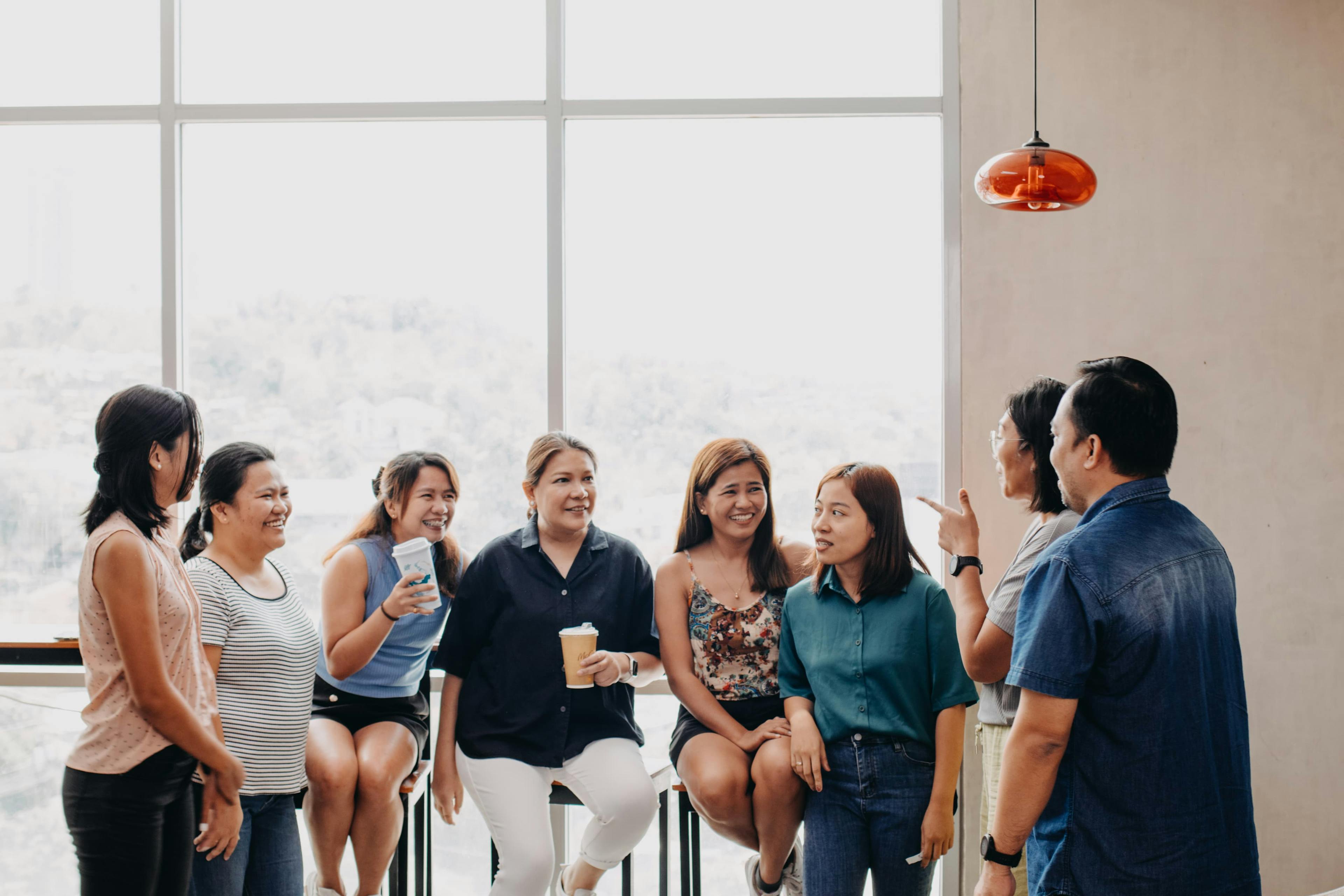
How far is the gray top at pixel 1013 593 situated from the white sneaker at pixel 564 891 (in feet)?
3.85

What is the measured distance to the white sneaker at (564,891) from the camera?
2.41 meters

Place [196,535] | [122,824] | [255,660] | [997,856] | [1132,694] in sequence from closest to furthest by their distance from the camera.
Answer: [1132,694] < [997,856] < [122,824] < [255,660] < [196,535]

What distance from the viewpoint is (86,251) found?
132 inches

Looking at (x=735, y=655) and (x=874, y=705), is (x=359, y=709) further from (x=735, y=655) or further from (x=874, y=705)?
(x=874, y=705)

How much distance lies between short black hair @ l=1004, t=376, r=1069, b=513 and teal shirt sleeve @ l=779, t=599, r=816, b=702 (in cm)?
66

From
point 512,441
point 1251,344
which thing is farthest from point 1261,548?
point 512,441

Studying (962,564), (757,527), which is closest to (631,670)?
(757,527)

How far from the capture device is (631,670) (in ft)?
7.89

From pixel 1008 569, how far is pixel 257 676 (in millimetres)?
1697

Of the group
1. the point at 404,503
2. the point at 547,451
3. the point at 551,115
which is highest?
the point at 551,115

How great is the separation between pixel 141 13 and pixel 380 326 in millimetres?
1457

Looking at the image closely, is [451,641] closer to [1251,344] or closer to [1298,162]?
[1251,344]

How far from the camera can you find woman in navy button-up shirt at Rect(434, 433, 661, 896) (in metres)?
2.31

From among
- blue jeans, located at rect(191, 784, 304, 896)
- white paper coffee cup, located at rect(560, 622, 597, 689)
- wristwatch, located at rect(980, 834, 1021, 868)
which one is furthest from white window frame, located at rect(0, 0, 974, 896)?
wristwatch, located at rect(980, 834, 1021, 868)
